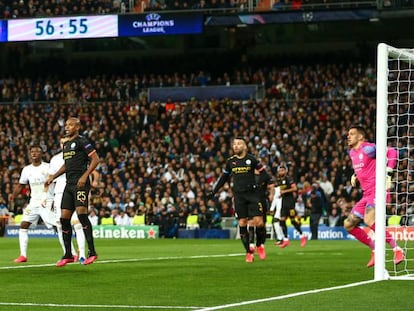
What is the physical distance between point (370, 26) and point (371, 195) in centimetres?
3328

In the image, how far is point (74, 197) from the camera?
1636 cm

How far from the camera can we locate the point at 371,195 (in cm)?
1563

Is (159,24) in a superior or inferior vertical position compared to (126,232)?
superior

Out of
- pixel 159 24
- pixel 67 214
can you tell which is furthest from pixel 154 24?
pixel 67 214

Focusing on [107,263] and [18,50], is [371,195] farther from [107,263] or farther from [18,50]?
[18,50]

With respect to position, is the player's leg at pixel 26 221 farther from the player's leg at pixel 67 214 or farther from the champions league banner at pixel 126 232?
the champions league banner at pixel 126 232

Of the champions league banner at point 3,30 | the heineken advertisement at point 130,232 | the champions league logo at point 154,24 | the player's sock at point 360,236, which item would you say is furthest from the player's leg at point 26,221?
the champions league banner at point 3,30

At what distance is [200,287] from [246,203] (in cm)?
691

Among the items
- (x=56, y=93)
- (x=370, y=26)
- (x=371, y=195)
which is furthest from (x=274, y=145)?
(x=371, y=195)

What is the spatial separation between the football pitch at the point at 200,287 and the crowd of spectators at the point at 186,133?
19810 mm

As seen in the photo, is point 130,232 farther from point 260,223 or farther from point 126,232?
point 260,223

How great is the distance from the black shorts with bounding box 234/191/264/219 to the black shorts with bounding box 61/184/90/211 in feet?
12.2

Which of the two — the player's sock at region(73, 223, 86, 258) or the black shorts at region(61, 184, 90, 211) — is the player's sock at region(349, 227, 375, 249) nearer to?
the black shorts at region(61, 184, 90, 211)

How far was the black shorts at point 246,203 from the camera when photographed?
19000 millimetres
